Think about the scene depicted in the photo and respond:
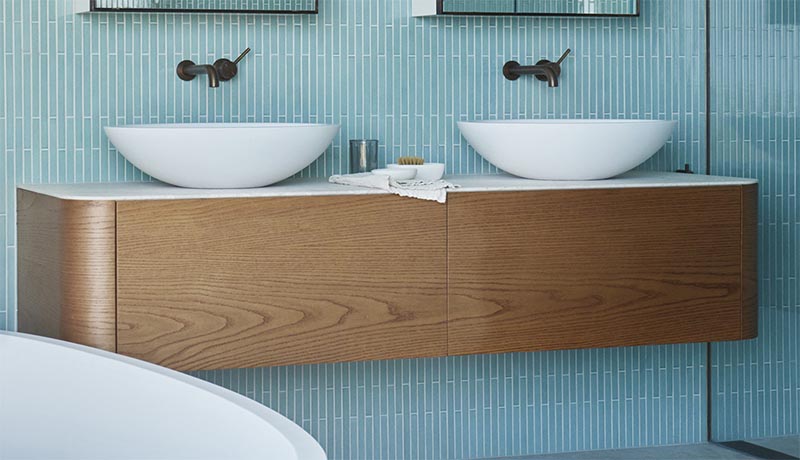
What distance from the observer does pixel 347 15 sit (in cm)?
334

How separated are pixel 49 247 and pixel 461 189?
995 mm

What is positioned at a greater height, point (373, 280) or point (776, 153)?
point (776, 153)

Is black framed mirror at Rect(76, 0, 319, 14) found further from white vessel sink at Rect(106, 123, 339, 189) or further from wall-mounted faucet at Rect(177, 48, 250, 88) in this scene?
white vessel sink at Rect(106, 123, 339, 189)

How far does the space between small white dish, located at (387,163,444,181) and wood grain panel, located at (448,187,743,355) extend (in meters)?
0.22

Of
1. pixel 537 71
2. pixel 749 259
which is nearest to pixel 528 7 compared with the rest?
pixel 537 71

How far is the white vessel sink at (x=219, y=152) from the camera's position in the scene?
9.09ft

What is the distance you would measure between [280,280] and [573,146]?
0.82 metres

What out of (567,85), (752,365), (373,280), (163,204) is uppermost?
(567,85)

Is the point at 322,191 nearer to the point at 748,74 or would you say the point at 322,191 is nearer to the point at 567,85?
the point at 567,85

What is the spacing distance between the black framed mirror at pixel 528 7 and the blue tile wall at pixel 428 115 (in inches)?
3.2

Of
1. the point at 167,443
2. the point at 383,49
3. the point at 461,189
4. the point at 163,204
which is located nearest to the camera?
the point at 167,443

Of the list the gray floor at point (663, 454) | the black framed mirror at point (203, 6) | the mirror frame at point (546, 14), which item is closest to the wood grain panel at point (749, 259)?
the gray floor at point (663, 454)

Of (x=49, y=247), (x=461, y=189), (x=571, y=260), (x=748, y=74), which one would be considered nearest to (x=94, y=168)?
(x=49, y=247)

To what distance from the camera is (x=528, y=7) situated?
3.40 m
